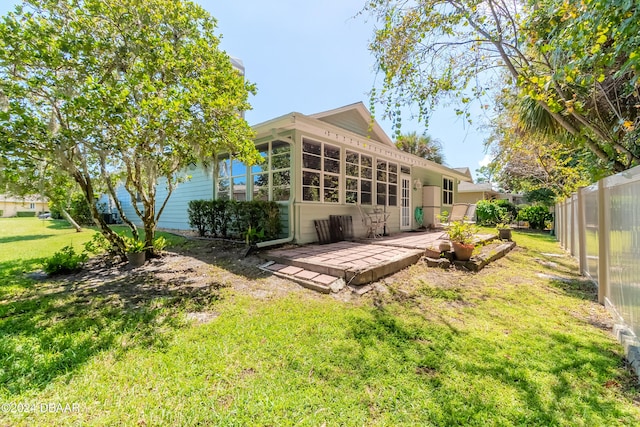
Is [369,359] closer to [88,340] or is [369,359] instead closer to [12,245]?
[88,340]

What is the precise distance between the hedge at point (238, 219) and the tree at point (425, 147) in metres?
16.9

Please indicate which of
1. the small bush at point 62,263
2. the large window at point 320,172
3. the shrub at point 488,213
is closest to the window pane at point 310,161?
the large window at point 320,172

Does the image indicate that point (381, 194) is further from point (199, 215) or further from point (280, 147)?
point (199, 215)

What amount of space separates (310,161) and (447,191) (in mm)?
10093

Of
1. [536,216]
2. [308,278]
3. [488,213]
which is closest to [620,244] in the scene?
[308,278]

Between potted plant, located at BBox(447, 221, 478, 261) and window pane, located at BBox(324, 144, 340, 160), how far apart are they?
153 inches

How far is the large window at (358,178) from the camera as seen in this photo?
8.56 m

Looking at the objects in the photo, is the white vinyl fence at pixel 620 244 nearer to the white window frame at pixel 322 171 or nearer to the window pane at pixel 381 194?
the white window frame at pixel 322 171

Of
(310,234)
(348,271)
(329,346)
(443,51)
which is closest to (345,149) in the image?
(310,234)

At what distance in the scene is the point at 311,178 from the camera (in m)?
7.41

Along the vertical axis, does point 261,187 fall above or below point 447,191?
below

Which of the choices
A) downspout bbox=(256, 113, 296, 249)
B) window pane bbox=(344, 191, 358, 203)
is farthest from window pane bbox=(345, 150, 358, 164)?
downspout bbox=(256, 113, 296, 249)

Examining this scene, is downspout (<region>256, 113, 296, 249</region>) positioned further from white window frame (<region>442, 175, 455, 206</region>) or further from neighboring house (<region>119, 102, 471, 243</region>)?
white window frame (<region>442, 175, 455, 206</region>)

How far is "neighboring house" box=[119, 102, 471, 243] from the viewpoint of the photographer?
22.7 feet
